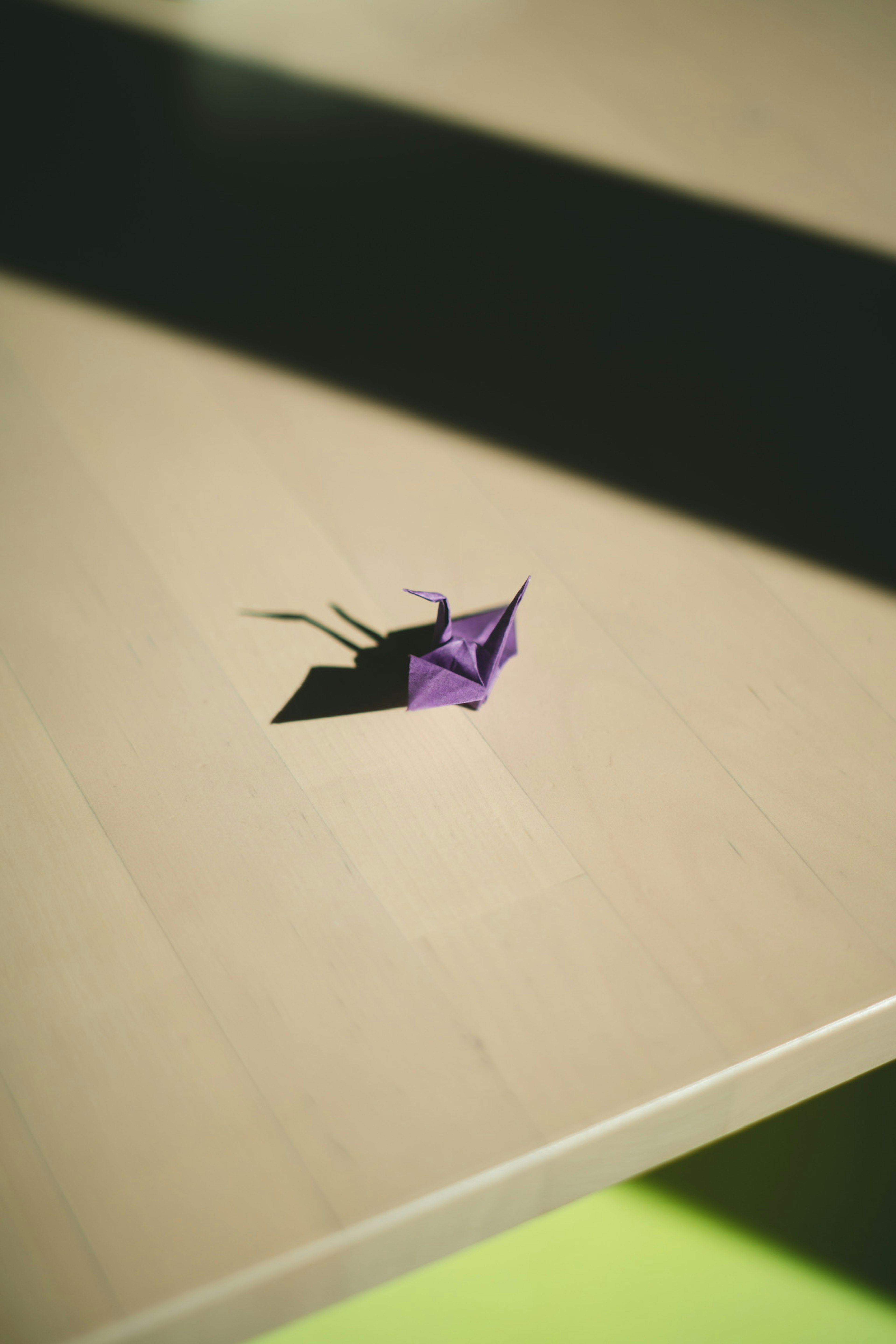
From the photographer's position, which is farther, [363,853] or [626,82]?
[626,82]

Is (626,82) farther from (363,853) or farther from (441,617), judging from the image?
(363,853)

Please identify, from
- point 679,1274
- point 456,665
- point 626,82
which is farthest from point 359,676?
point 626,82

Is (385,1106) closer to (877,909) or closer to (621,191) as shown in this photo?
(877,909)

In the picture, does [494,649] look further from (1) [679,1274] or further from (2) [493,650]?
(1) [679,1274]

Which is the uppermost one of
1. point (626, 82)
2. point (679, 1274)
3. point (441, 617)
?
point (626, 82)

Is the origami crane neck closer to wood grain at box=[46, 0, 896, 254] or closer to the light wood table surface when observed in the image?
the light wood table surface

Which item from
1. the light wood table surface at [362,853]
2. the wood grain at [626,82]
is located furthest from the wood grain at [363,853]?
the wood grain at [626,82]

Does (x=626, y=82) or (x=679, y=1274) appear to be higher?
(x=626, y=82)
